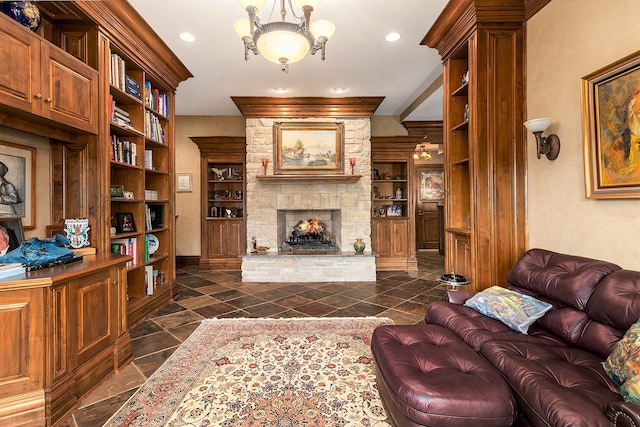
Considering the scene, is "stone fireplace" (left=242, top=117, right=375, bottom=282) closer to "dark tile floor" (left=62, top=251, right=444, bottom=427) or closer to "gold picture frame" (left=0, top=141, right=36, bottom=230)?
"dark tile floor" (left=62, top=251, right=444, bottom=427)

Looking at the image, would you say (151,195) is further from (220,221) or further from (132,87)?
(220,221)

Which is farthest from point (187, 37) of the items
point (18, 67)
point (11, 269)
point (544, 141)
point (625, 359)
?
point (625, 359)

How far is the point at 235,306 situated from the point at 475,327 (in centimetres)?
277

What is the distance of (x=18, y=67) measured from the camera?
70.4 inches

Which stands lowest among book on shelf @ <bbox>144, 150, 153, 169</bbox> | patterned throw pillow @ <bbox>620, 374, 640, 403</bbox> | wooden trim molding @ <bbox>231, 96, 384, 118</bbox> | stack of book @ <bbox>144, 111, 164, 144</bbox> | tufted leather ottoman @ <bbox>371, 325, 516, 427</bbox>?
tufted leather ottoman @ <bbox>371, 325, 516, 427</bbox>

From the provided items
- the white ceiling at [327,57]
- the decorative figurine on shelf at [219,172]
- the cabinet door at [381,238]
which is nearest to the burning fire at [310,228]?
the cabinet door at [381,238]

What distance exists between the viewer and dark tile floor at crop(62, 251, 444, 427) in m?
2.05

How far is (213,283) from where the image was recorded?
15.6 feet

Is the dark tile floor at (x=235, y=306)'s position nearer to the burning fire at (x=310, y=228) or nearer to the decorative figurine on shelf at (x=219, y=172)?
the burning fire at (x=310, y=228)

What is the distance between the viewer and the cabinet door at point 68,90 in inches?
78.0

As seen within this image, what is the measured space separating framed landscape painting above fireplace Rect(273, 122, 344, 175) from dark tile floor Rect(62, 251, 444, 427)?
6.47 ft

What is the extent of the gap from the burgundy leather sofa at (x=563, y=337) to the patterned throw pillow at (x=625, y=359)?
0.22 ft

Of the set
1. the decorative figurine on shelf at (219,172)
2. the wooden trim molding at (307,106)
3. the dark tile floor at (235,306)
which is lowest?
the dark tile floor at (235,306)

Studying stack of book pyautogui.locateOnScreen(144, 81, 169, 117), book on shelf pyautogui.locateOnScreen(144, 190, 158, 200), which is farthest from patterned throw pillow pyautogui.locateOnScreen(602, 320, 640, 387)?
stack of book pyautogui.locateOnScreen(144, 81, 169, 117)
